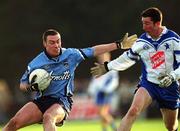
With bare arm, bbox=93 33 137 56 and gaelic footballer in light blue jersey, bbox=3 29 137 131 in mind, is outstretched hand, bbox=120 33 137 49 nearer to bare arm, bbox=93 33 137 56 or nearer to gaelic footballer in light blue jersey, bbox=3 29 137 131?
bare arm, bbox=93 33 137 56

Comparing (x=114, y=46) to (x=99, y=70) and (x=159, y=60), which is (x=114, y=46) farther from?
(x=159, y=60)

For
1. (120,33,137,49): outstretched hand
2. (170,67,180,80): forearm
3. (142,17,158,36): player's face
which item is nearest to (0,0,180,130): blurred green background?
(120,33,137,49): outstretched hand

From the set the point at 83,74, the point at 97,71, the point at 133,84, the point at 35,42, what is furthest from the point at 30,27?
the point at 97,71

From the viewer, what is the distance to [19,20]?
3741 centimetres

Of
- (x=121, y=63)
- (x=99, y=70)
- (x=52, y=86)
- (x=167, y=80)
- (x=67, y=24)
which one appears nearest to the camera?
(x=167, y=80)

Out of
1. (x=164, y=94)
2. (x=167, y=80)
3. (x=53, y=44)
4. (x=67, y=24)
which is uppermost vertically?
(x=53, y=44)

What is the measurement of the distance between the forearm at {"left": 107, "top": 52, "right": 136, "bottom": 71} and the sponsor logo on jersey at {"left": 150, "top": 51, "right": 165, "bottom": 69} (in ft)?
1.50

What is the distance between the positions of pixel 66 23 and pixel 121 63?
78.9 ft

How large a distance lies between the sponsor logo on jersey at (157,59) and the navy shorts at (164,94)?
0.32m

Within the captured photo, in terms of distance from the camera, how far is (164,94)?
1257 centimetres

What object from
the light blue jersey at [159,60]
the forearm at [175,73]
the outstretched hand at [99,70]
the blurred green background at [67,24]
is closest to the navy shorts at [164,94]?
the light blue jersey at [159,60]

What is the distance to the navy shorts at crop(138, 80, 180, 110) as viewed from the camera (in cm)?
1248

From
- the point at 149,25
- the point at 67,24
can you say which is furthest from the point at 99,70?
the point at 67,24

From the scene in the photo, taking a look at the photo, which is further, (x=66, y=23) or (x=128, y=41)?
(x=66, y=23)
